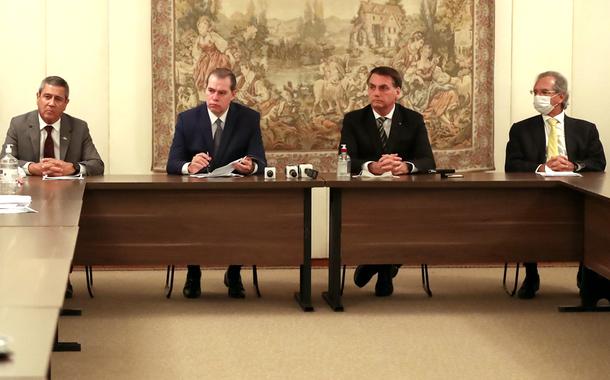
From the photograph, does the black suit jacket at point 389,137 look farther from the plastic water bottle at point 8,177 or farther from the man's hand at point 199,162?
the plastic water bottle at point 8,177

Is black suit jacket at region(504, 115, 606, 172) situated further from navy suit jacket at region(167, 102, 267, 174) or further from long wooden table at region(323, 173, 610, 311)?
navy suit jacket at region(167, 102, 267, 174)

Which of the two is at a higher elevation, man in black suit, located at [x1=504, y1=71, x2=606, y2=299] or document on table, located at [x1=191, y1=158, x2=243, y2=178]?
man in black suit, located at [x1=504, y1=71, x2=606, y2=299]

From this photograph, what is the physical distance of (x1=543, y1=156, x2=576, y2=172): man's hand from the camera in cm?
667

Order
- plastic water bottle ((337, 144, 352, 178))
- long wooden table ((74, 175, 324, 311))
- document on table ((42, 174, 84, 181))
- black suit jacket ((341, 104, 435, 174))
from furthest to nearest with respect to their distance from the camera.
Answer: black suit jacket ((341, 104, 435, 174)) → plastic water bottle ((337, 144, 352, 178)) → document on table ((42, 174, 84, 181)) → long wooden table ((74, 175, 324, 311))

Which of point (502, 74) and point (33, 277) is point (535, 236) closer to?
point (502, 74)

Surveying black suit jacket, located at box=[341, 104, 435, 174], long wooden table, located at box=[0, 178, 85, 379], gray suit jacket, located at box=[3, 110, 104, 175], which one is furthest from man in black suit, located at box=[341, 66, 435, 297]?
long wooden table, located at box=[0, 178, 85, 379]

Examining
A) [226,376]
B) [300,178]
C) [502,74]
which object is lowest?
[226,376]

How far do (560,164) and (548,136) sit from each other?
396 mm

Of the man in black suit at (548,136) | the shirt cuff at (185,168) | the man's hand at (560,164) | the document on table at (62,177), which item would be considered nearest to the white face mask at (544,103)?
the man in black suit at (548,136)

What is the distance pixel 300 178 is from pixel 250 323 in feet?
2.97

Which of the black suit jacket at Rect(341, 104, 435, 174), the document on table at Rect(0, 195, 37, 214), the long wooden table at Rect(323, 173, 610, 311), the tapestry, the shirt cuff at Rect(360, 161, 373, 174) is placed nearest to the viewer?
the document on table at Rect(0, 195, 37, 214)

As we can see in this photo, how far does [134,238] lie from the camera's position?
6.03m

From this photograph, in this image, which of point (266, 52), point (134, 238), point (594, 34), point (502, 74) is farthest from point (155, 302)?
point (594, 34)

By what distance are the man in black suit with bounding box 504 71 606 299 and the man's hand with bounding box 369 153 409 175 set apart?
0.95 m
